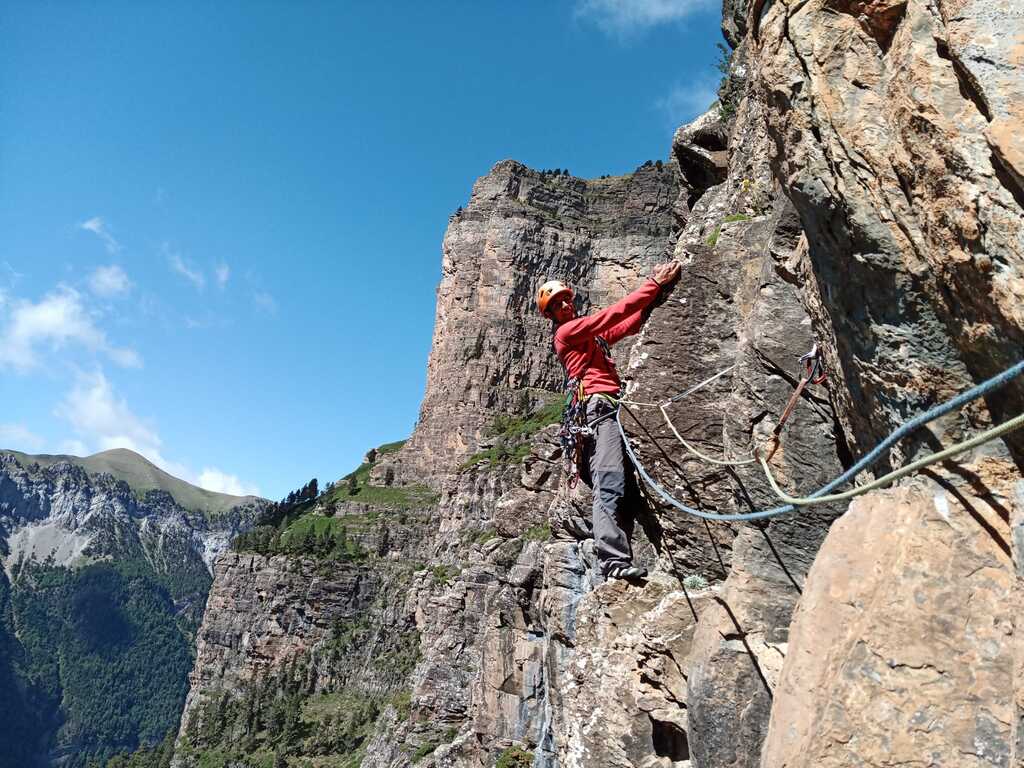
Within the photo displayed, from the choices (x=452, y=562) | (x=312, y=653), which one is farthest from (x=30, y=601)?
(x=452, y=562)

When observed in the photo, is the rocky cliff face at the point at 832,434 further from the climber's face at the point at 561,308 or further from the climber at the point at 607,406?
the climber's face at the point at 561,308

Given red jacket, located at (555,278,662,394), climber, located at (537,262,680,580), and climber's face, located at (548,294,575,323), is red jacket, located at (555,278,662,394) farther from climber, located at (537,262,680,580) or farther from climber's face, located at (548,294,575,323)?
climber's face, located at (548,294,575,323)

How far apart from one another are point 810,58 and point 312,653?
64.8 m

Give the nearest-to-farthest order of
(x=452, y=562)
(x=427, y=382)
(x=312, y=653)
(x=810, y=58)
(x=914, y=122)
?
(x=914, y=122) → (x=810, y=58) → (x=452, y=562) → (x=312, y=653) → (x=427, y=382)

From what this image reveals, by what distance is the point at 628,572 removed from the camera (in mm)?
6422

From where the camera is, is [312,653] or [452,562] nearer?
[452,562]

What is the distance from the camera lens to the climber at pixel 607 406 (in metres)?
6.52

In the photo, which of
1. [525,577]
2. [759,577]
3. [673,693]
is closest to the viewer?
[759,577]

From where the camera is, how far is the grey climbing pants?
6500mm

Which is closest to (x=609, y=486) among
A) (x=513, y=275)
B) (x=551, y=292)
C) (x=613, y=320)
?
(x=613, y=320)

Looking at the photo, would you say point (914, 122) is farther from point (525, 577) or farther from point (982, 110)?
point (525, 577)

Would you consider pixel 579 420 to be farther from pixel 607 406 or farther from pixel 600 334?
pixel 600 334

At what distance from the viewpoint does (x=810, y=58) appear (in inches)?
147

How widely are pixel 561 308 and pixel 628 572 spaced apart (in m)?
2.74
